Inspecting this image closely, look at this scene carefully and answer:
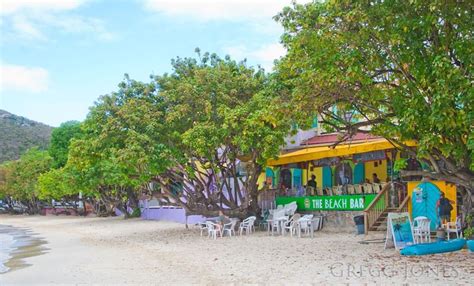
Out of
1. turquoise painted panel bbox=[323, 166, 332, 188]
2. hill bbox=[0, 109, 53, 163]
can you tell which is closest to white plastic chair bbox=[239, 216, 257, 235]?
turquoise painted panel bbox=[323, 166, 332, 188]

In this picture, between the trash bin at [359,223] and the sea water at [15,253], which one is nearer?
the sea water at [15,253]

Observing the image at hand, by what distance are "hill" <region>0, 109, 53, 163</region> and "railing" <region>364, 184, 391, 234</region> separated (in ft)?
251

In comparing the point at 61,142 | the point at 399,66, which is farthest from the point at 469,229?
the point at 61,142

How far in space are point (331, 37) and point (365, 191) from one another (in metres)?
8.71

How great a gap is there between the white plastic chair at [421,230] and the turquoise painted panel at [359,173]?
7.93 meters

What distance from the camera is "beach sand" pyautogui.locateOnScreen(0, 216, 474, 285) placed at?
10094 mm

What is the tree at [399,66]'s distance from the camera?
10.2 m

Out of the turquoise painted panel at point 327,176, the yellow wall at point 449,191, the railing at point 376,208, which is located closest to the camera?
the yellow wall at point 449,191

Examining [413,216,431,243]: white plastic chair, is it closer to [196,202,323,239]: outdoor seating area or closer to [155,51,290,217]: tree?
[196,202,323,239]: outdoor seating area

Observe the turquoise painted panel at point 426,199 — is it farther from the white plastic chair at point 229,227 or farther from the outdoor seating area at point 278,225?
the white plastic chair at point 229,227

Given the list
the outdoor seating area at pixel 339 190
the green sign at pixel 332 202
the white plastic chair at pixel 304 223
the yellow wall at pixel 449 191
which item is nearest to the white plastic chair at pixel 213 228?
the white plastic chair at pixel 304 223

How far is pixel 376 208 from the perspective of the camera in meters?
17.8

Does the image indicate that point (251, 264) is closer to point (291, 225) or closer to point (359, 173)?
point (291, 225)

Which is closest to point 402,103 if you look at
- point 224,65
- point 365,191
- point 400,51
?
point 400,51
